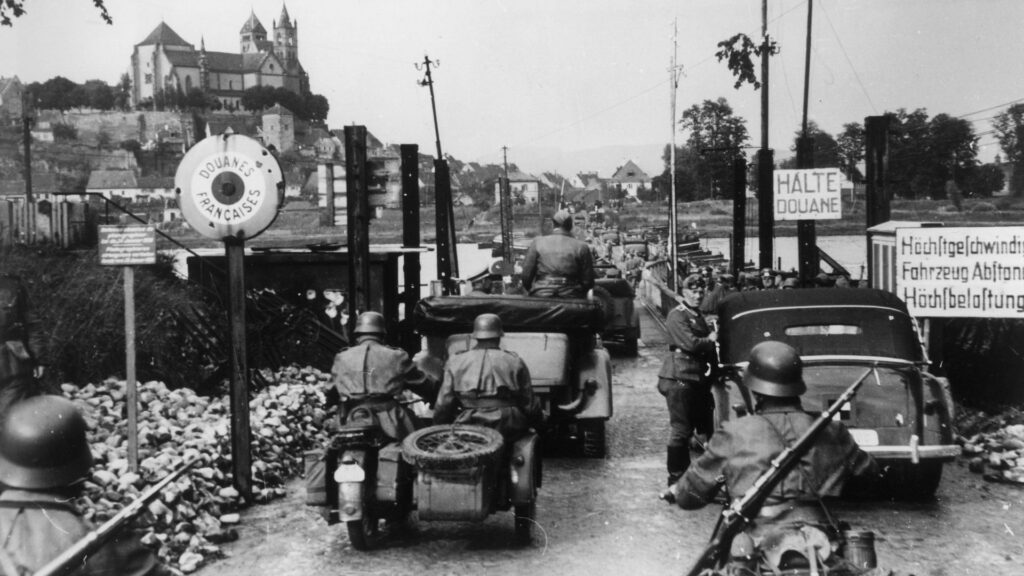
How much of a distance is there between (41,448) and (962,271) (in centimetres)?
994

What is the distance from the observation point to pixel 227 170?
27.5ft

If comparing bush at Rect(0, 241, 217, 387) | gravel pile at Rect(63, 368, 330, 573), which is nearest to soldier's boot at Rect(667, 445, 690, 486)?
gravel pile at Rect(63, 368, 330, 573)

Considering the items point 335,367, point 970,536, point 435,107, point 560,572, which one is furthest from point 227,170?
point 435,107

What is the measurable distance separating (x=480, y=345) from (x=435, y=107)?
33.6 m

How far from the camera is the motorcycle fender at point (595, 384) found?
10.1 metres

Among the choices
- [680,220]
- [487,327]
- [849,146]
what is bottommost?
[487,327]

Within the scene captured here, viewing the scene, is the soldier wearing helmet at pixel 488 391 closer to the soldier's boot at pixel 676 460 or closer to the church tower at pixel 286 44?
the soldier's boot at pixel 676 460

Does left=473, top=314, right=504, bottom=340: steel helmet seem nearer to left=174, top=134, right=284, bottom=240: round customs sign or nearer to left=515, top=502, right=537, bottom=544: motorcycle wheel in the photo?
left=515, top=502, right=537, bottom=544: motorcycle wheel

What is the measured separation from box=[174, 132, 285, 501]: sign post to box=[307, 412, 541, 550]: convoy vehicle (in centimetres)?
163

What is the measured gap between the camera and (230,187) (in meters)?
8.45

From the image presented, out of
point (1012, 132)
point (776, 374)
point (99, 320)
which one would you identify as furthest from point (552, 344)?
point (1012, 132)

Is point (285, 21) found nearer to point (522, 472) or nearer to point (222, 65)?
point (222, 65)

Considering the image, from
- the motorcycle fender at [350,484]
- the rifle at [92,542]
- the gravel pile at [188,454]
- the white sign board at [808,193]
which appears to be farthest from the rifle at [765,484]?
the white sign board at [808,193]

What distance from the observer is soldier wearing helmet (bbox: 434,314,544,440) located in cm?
734
